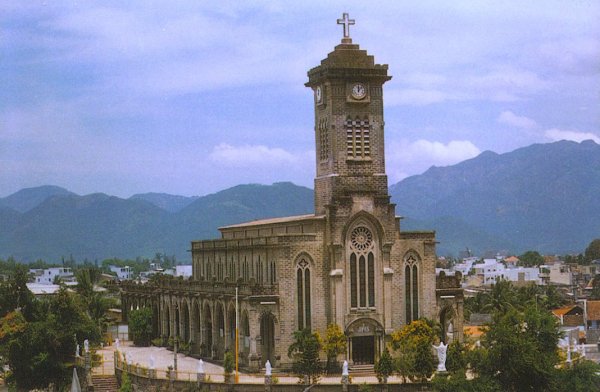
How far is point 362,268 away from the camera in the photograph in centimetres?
6316

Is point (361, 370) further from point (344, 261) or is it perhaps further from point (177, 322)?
point (177, 322)

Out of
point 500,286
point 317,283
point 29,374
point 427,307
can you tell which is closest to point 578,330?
point 500,286

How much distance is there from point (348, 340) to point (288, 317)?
144 inches

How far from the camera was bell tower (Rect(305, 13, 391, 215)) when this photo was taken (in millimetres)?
63969

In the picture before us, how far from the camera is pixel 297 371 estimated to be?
59531mm

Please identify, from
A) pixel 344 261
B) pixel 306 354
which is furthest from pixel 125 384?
pixel 344 261

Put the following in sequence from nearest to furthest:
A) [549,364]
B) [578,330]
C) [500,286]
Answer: [549,364] < [578,330] < [500,286]

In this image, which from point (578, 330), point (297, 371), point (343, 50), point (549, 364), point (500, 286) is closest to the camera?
point (549, 364)

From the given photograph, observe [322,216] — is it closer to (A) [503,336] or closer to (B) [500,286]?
(A) [503,336]

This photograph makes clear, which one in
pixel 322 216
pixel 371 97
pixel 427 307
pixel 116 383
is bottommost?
pixel 116 383

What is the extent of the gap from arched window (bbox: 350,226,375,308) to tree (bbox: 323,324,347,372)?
2.29 meters

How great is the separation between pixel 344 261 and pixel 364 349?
5.10m

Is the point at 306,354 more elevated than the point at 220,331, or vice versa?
the point at 220,331

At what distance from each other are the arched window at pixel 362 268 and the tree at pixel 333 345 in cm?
229
